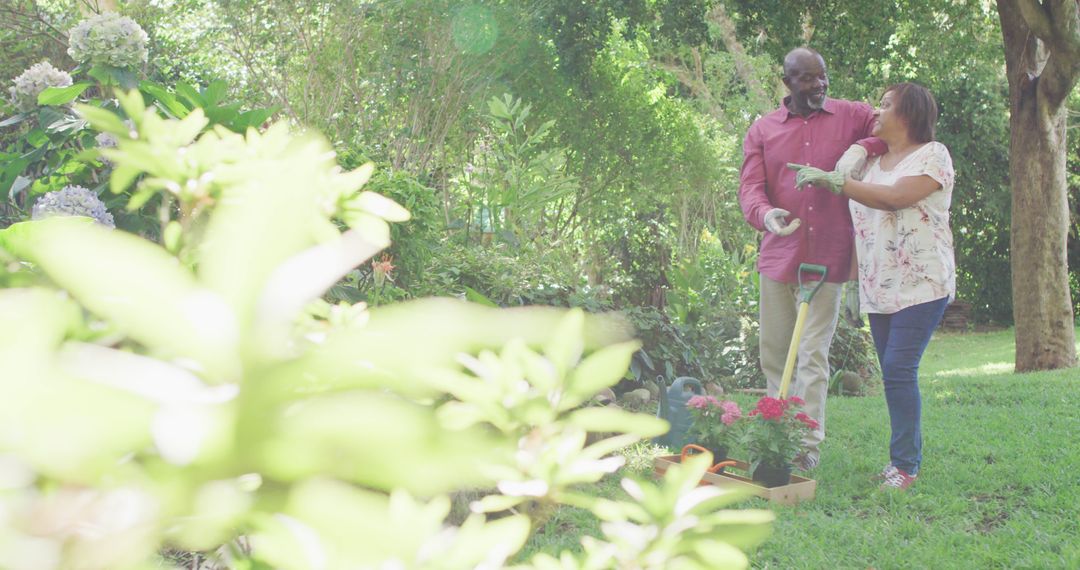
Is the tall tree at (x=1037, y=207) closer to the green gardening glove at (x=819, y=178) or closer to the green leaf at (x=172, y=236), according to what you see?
the green gardening glove at (x=819, y=178)

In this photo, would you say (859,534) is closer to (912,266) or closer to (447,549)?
(912,266)

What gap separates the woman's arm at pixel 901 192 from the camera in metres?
3.21

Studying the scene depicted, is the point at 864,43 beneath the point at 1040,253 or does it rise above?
above

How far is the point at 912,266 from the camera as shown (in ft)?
10.7

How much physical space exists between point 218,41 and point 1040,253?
764 centimetres

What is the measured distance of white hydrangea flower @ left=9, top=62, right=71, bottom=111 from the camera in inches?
99.9

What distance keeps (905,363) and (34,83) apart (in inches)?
118

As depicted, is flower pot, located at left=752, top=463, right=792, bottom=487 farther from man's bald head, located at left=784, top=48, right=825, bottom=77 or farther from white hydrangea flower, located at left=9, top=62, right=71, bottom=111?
white hydrangea flower, located at left=9, top=62, right=71, bottom=111

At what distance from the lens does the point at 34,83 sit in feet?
8.41

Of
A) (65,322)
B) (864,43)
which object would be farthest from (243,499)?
(864,43)

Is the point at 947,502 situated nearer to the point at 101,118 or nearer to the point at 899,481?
the point at 899,481

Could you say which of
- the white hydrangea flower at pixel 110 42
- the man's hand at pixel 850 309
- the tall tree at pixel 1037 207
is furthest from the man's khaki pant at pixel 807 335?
the tall tree at pixel 1037 207

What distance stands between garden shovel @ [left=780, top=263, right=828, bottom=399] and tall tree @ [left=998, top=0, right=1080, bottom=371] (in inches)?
187

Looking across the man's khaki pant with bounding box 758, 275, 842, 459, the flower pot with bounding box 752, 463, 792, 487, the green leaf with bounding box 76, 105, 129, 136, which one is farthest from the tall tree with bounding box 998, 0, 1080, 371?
the green leaf with bounding box 76, 105, 129, 136
